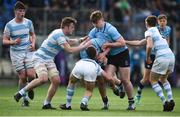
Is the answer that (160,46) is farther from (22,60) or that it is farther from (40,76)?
(22,60)

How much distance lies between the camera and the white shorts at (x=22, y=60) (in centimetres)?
2125

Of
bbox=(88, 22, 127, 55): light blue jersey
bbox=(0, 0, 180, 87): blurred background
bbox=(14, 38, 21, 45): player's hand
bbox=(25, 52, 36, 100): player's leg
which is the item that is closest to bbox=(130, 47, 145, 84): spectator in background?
bbox=(0, 0, 180, 87): blurred background

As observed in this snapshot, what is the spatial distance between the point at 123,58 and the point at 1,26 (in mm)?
13000

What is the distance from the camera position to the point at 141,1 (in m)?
35.8

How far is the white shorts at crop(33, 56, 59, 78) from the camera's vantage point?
19.6 meters

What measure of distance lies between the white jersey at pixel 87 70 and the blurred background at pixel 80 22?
13.2 m

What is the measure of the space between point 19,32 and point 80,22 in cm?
1206

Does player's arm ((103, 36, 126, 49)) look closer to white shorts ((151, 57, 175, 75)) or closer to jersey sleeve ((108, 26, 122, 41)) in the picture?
jersey sleeve ((108, 26, 122, 41))

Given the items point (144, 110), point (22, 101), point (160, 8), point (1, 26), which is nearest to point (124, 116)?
point (144, 110)

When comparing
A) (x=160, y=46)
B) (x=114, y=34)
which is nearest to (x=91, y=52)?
(x=114, y=34)

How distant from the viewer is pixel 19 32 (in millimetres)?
21172

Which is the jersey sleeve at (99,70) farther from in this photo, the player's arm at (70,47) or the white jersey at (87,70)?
the player's arm at (70,47)

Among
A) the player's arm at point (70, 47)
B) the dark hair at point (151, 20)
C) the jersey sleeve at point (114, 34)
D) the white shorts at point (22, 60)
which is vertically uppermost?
the dark hair at point (151, 20)

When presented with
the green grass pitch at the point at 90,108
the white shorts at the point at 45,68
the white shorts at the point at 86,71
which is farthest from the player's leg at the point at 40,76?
the white shorts at the point at 86,71
